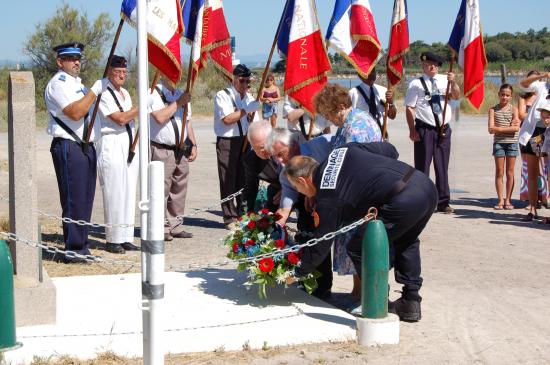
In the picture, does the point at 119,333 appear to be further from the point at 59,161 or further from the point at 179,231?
the point at 179,231

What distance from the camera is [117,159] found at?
9.62 m

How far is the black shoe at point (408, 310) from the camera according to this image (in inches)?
268

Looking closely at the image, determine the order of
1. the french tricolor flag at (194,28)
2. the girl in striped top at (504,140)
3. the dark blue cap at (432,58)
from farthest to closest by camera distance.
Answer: the girl in striped top at (504,140), the dark blue cap at (432,58), the french tricolor flag at (194,28)

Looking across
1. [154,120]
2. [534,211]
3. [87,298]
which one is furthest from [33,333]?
[534,211]

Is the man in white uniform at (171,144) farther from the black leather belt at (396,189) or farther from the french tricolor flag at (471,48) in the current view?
the black leather belt at (396,189)

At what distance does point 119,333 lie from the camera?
6.31 meters

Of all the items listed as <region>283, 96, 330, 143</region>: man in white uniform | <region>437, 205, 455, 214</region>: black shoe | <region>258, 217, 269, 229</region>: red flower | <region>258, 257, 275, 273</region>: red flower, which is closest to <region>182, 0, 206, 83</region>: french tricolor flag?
<region>283, 96, 330, 143</region>: man in white uniform

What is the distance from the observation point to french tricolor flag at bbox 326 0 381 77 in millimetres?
10156

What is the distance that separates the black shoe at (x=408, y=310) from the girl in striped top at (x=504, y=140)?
6.47m

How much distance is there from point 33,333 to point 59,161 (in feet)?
9.42

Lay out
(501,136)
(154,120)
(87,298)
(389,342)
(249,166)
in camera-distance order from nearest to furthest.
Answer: (389,342) < (87,298) < (249,166) < (154,120) < (501,136)

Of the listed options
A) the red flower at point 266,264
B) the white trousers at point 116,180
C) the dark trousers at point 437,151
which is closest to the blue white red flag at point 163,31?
the white trousers at point 116,180

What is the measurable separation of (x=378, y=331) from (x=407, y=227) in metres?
0.80

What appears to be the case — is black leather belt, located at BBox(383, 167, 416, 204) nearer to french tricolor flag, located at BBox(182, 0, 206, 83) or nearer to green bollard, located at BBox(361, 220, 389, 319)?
green bollard, located at BBox(361, 220, 389, 319)
